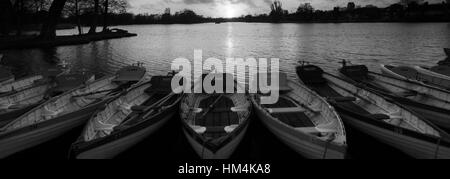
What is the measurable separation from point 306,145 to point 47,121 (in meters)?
10.9

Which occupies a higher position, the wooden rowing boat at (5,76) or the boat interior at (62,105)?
the wooden rowing boat at (5,76)

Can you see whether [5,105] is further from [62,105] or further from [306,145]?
→ [306,145]

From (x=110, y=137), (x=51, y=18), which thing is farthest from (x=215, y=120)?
(x=51, y=18)

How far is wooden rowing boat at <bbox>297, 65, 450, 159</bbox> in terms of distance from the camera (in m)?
10.2

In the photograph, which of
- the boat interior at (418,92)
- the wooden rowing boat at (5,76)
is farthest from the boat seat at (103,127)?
the boat interior at (418,92)

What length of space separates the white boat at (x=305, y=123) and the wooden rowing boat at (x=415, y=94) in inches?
166

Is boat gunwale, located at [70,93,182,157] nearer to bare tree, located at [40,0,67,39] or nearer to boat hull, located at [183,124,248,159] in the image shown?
boat hull, located at [183,124,248,159]

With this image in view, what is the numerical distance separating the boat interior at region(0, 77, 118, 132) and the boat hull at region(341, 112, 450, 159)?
1414cm

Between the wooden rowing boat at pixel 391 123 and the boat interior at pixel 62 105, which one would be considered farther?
the boat interior at pixel 62 105

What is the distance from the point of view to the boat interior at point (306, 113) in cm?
1156

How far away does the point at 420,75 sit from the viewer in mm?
22484

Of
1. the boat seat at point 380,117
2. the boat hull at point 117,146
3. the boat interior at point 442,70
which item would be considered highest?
the boat interior at point 442,70

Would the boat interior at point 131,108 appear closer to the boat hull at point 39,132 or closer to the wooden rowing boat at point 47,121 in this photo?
the wooden rowing boat at point 47,121
